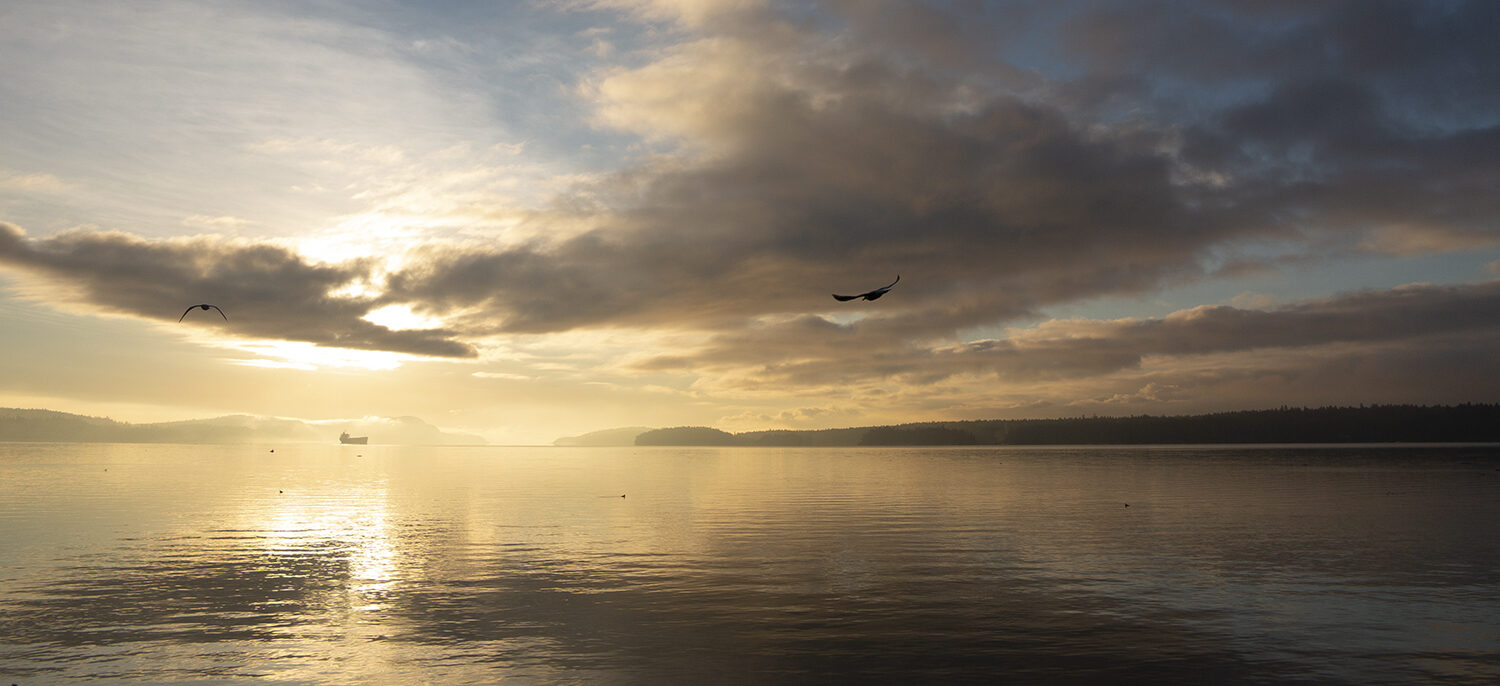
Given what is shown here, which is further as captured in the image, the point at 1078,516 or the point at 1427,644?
the point at 1078,516

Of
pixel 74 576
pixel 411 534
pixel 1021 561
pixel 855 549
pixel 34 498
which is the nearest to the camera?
pixel 74 576

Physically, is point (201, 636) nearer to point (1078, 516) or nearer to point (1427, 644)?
point (1427, 644)

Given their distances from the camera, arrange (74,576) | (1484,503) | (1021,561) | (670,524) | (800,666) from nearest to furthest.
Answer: (800,666) → (74,576) → (1021,561) → (670,524) → (1484,503)

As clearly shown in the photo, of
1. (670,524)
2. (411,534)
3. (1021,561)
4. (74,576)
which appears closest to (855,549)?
(1021,561)

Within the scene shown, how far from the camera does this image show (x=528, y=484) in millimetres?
135000

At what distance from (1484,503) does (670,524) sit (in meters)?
80.4

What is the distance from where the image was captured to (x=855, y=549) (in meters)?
53.8

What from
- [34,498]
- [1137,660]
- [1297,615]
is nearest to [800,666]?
[1137,660]

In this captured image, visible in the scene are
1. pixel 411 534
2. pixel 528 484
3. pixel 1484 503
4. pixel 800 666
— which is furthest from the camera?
pixel 528 484

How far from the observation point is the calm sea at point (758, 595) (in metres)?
27.5

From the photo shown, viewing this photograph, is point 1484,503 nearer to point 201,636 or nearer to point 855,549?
point 855,549

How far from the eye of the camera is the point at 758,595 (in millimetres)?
38969

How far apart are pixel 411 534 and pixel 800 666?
45764 mm

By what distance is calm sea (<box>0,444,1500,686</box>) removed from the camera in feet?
90.3
